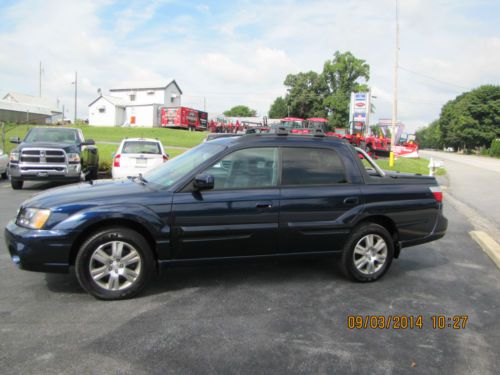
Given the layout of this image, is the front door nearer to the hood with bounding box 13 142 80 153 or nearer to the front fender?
the front fender

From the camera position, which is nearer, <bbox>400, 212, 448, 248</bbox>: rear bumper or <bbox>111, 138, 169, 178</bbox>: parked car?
<bbox>400, 212, 448, 248</bbox>: rear bumper

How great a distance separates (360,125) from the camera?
3366 cm

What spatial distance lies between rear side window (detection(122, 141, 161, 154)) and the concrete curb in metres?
8.09

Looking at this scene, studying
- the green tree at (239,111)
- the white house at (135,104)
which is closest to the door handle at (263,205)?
the white house at (135,104)

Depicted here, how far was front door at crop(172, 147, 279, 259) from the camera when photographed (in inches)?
165

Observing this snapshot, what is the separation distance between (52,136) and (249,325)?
1078 cm

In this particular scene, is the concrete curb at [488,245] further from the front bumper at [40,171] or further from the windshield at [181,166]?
the front bumper at [40,171]

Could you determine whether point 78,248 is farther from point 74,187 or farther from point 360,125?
point 360,125

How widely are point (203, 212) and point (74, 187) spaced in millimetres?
1527

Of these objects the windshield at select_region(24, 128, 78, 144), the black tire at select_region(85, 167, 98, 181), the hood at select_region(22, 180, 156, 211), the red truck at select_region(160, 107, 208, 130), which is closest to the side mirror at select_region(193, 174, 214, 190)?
the hood at select_region(22, 180, 156, 211)

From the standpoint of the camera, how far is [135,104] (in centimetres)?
5931

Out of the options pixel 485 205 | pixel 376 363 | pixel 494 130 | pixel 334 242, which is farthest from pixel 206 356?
pixel 494 130

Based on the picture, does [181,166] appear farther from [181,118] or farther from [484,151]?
[484,151]

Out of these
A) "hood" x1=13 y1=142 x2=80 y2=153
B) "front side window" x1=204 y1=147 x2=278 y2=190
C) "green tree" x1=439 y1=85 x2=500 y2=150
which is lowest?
"front side window" x1=204 y1=147 x2=278 y2=190
